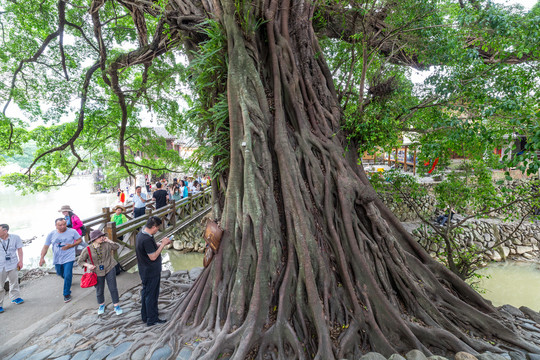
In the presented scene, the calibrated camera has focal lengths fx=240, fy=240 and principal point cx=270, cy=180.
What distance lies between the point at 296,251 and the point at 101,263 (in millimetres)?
2635

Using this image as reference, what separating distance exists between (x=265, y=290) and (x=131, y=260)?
381 cm

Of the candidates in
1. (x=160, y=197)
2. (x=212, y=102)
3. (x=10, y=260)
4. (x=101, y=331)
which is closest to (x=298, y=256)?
(x=212, y=102)

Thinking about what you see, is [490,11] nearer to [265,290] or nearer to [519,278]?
[265,290]

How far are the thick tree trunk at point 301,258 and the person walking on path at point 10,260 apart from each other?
2874 millimetres

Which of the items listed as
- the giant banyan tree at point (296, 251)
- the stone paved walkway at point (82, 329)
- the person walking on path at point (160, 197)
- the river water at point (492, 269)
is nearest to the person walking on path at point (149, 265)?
the stone paved walkway at point (82, 329)

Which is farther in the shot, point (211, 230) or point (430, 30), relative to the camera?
point (430, 30)

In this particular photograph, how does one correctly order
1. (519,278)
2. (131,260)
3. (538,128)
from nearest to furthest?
(538,128), (131,260), (519,278)

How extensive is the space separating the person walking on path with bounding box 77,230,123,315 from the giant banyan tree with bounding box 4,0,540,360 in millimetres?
1014

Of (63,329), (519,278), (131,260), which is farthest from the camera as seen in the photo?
(519,278)

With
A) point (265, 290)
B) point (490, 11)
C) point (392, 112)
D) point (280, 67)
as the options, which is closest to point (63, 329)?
point (265, 290)

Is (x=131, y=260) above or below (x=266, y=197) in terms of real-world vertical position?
below

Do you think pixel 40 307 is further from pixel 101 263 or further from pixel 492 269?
pixel 492 269

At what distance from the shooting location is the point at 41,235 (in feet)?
35.6

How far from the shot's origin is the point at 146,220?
220 inches
